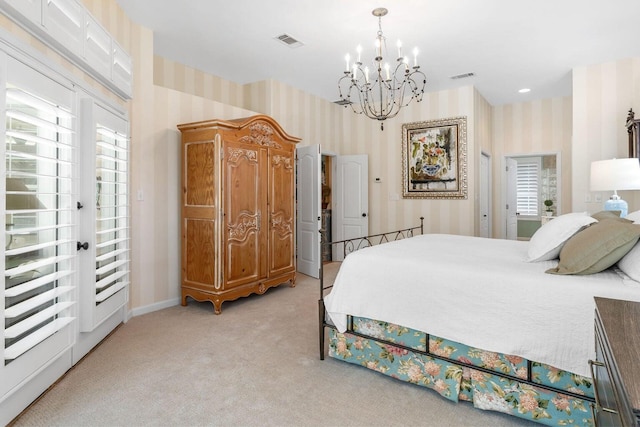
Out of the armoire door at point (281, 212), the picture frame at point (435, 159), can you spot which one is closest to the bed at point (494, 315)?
the armoire door at point (281, 212)

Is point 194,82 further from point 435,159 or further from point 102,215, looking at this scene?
point 435,159

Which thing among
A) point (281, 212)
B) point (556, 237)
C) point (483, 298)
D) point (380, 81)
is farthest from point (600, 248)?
point (281, 212)

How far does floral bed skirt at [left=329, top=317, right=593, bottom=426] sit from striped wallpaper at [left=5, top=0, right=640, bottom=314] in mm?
2309

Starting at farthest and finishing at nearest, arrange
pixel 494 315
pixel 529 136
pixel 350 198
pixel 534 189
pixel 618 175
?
1. pixel 534 189
2. pixel 350 198
3. pixel 529 136
4. pixel 618 175
5. pixel 494 315

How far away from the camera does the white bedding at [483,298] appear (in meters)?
1.61

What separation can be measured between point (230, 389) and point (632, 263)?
2.23m

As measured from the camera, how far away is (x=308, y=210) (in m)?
5.19

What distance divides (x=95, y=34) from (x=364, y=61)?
116 inches

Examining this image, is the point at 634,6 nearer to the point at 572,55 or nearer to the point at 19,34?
the point at 572,55

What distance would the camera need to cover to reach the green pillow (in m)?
1.68

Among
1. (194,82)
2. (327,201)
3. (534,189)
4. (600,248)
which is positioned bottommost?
(600,248)

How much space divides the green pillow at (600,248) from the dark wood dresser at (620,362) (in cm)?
80

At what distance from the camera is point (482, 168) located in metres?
5.91

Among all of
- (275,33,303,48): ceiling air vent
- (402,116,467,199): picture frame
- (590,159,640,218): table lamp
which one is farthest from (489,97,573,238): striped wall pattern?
(275,33,303,48): ceiling air vent
